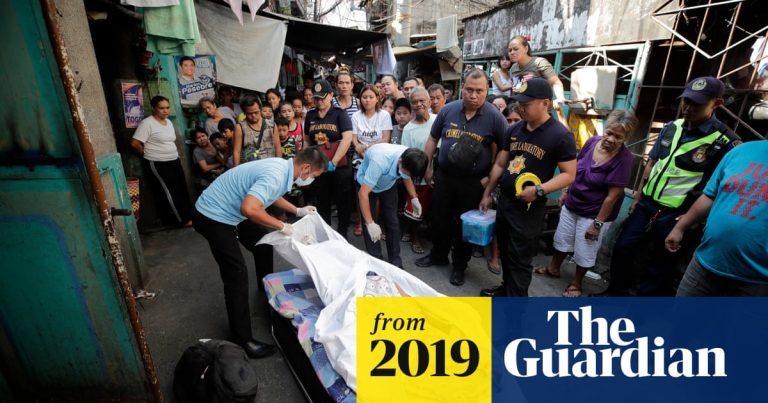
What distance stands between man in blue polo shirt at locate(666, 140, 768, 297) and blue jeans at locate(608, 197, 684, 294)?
601 mm

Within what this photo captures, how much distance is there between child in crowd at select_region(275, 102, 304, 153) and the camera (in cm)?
457

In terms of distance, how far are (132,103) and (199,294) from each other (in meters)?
2.62

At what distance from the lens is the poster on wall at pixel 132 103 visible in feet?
13.5

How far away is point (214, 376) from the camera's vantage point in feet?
6.24

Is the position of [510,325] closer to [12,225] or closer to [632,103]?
[12,225]

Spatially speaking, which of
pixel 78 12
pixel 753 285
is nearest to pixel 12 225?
pixel 78 12

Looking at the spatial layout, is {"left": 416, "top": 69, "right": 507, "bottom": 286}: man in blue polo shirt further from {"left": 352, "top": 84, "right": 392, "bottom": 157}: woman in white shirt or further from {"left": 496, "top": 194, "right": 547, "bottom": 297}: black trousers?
{"left": 352, "top": 84, "right": 392, "bottom": 157}: woman in white shirt

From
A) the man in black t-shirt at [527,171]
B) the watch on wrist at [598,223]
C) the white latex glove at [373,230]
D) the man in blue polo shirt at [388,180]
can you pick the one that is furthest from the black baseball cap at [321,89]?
the watch on wrist at [598,223]

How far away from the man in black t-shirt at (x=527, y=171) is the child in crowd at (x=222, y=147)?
339 centimetres

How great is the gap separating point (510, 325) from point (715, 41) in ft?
20.2

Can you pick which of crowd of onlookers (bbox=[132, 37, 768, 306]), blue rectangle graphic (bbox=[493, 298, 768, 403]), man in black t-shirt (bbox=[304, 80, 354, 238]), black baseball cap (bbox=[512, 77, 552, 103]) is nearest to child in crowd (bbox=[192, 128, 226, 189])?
crowd of onlookers (bbox=[132, 37, 768, 306])

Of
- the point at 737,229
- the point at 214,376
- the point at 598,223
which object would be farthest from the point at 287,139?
the point at 737,229

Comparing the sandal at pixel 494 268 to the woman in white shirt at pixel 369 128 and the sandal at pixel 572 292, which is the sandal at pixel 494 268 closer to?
the sandal at pixel 572 292

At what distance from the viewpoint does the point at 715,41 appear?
18.2ft
